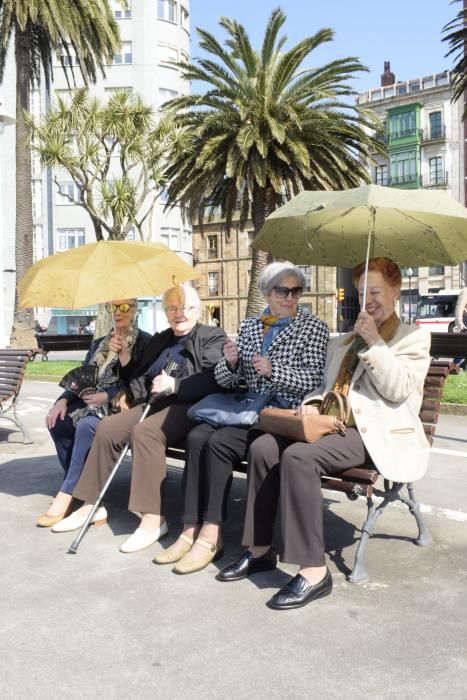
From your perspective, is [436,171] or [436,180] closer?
[436,180]

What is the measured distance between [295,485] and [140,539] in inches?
46.4

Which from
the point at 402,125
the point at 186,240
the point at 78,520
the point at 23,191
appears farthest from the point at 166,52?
the point at 78,520

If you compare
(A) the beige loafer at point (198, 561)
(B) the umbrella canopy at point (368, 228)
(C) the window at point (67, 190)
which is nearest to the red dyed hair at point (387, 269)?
(B) the umbrella canopy at point (368, 228)

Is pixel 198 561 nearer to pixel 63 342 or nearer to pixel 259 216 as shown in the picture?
pixel 63 342

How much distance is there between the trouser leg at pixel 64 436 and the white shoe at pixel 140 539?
115 centimetres

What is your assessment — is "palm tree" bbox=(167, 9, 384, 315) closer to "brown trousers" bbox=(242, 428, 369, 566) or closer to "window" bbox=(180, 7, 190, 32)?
"brown trousers" bbox=(242, 428, 369, 566)

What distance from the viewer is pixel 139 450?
4.34 meters

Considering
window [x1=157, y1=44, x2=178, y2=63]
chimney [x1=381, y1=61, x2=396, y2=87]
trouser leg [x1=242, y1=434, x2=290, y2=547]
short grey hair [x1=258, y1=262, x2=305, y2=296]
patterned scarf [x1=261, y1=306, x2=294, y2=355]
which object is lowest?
trouser leg [x1=242, y1=434, x2=290, y2=547]

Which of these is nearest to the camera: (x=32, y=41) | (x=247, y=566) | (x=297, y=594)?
(x=297, y=594)

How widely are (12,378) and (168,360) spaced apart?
2.83 meters

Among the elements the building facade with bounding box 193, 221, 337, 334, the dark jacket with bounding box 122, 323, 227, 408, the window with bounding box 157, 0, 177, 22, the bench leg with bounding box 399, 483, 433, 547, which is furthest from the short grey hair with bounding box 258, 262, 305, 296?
the building facade with bounding box 193, 221, 337, 334

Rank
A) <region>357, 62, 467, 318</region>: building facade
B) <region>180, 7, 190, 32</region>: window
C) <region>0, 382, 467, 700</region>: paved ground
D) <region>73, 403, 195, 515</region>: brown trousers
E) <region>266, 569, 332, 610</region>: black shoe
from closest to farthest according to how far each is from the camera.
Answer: <region>0, 382, 467, 700</region>: paved ground → <region>266, 569, 332, 610</region>: black shoe → <region>73, 403, 195, 515</region>: brown trousers → <region>180, 7, 190, 32</region>: window → <region>357, 62, 467, 318</region>: building facade

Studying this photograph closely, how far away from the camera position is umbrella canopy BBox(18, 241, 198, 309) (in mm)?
4578

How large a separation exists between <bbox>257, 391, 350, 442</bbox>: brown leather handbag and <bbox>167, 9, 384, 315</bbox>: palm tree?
1604 cm
